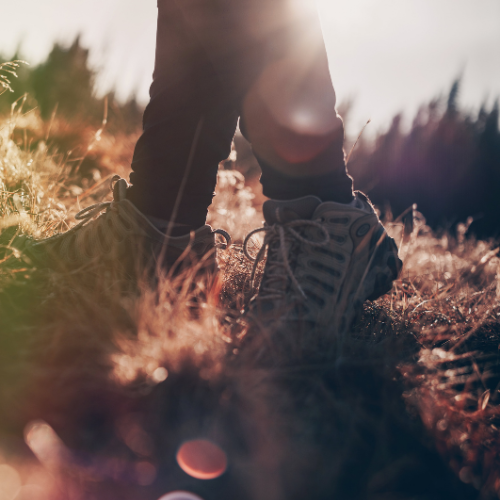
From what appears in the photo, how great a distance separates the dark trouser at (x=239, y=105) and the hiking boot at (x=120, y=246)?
88mm

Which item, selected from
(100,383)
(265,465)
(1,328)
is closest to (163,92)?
(1,328)

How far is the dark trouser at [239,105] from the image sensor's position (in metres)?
0.94

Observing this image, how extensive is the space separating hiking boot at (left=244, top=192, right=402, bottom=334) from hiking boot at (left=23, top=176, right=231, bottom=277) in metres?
0.25

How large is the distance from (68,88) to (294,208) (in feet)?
18.8

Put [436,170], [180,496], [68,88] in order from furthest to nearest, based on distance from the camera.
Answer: [436,170]
[68,88]
[180,496]

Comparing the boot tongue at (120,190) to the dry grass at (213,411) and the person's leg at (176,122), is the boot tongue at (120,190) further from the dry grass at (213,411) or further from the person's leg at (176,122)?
the dry grass at (213,411)

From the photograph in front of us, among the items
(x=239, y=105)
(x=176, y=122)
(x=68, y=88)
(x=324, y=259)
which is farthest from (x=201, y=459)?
(x=68, y=88)

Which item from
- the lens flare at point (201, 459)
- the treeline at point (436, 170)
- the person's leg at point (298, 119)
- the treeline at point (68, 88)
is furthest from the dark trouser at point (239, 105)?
the treeline at point (436, 170)

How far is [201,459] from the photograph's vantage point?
1.75 feet

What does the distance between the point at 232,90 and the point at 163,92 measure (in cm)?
31

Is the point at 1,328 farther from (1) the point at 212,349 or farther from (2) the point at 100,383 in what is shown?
(1) the point at 212,349

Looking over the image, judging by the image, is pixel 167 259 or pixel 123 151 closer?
pixel 167 259

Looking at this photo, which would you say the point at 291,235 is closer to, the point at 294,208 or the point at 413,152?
the point at 294,208

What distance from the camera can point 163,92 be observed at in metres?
1.22
